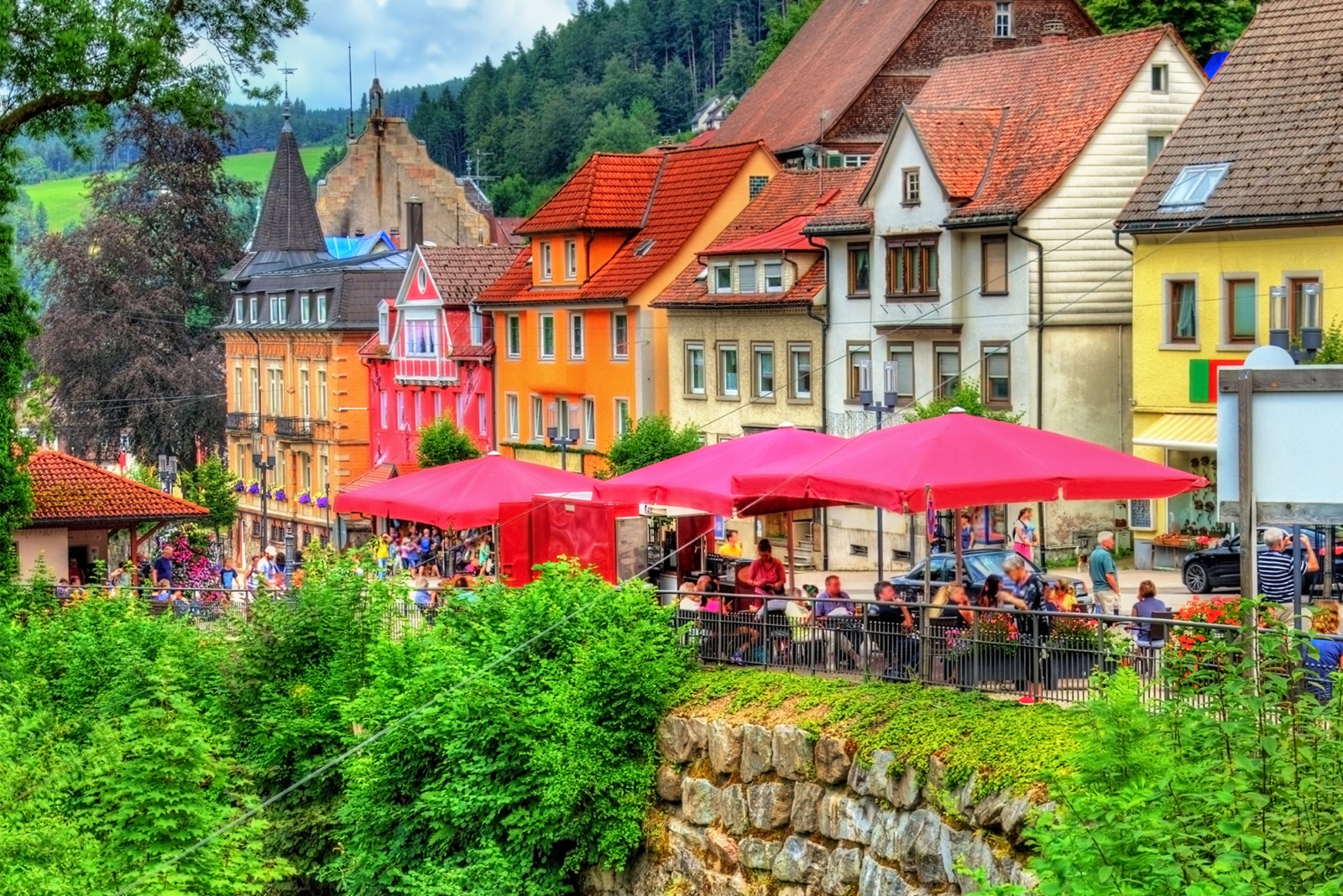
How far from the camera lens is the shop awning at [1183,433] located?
38.1 metres

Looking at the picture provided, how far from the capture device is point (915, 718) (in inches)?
781

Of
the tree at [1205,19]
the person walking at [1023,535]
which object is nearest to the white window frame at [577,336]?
the tree at [1205,19]

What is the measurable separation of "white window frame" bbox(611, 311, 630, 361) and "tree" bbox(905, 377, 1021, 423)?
14.4 metres

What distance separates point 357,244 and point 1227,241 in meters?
63.5

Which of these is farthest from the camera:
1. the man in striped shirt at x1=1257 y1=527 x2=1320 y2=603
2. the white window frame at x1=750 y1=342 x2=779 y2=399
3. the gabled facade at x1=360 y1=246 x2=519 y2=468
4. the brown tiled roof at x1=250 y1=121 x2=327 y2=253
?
the brown tiled roof at x1=250 y1=121 x2=327 y2=253

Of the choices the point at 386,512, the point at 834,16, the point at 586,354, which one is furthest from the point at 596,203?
the point at 386,512

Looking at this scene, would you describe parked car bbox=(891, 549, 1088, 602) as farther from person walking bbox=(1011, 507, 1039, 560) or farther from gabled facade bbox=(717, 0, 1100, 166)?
gabled facade bbox=(717, 0, 1100, 166)

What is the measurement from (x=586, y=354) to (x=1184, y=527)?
23.6 meters

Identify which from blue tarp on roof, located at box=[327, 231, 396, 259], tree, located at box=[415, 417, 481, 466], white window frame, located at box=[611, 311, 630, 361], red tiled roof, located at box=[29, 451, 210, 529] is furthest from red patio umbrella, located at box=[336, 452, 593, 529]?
blue tarp on roof, located at box=[327, 231, 396, 259]

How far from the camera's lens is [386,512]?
3256cm

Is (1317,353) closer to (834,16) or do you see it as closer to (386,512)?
(386,512)

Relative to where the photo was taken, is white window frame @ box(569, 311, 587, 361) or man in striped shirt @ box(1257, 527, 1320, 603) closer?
man in striped shirt @ box(1257, 527, 1320, 603)

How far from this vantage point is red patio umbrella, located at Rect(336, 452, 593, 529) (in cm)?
3123

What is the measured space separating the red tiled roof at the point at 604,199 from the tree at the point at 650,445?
10878 millimetres
